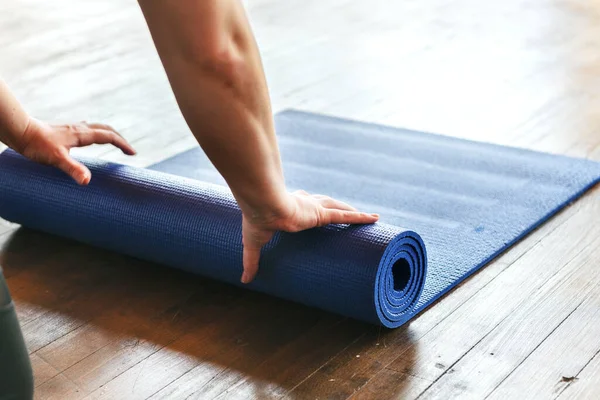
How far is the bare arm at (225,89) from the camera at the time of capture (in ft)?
3.76

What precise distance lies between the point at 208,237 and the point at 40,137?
522 millimetres

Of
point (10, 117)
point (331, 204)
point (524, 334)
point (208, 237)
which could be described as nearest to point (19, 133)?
point (10, 117)

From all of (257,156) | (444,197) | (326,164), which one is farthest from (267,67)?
(257,156)

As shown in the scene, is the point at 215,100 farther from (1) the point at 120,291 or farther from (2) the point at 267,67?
(2) the point at 267,67

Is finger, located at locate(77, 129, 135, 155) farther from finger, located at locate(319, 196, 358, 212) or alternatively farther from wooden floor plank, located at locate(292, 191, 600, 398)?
wooden floor plank, located at locate(292, 191, 600, 398)

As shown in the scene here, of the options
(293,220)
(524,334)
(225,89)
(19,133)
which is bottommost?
(524,334)

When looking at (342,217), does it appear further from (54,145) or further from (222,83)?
(54,145)

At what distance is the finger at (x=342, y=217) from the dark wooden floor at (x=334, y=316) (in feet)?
0.75

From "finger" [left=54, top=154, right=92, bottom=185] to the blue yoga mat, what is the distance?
3 centimetres

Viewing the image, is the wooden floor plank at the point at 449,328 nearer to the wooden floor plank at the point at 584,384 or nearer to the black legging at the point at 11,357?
the wooden floor plank at the point at 584,384

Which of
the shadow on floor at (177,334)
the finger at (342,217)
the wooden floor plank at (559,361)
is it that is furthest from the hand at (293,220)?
the wooden floor plank at (559,361)

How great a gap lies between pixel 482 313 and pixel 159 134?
1572 mm

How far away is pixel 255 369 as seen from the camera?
5.58ft

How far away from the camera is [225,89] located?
1.27m
